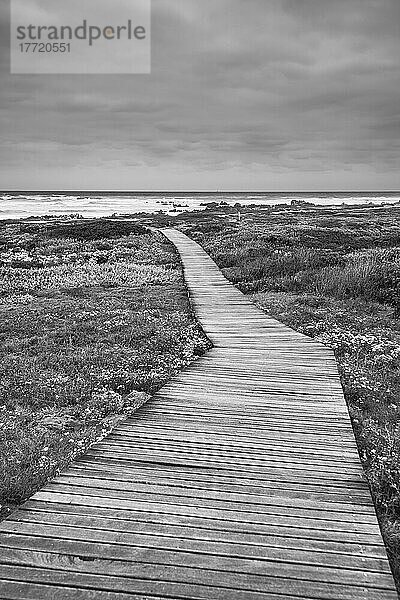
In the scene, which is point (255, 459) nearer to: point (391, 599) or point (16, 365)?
point (391, 599)

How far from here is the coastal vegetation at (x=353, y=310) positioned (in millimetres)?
7043

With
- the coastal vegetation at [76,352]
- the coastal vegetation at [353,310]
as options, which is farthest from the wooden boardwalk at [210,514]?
the coastal vegetation at [76,352]

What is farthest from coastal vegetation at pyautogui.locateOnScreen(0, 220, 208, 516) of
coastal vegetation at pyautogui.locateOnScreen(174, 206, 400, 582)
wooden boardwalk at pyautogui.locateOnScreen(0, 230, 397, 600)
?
coastal vegetation at pyautogui.locateOnScreen(174, 206, 400, 582)

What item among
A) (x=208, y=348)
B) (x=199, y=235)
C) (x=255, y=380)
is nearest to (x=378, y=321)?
(x=208, y=348)

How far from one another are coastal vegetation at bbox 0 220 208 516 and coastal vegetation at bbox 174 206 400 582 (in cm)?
326

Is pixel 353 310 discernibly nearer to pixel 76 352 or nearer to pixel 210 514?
pixel 76 352

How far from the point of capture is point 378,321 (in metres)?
14.4

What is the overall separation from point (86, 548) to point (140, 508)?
2.43ft

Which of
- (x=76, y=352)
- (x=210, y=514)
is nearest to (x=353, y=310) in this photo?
(x=76, y=352)

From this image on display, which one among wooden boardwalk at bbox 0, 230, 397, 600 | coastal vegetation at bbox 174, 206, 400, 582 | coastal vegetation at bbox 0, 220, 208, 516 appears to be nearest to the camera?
wooden boardwalk at bbox 0, 230, 397, 600

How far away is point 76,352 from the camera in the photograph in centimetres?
1174

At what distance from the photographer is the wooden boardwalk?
4086 millimetres

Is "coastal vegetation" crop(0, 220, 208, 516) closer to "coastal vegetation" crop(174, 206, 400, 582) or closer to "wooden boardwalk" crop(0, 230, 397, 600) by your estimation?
"wooden boardwalk" crop(0, 230, 397, 600)

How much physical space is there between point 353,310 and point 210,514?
38.6 ft
